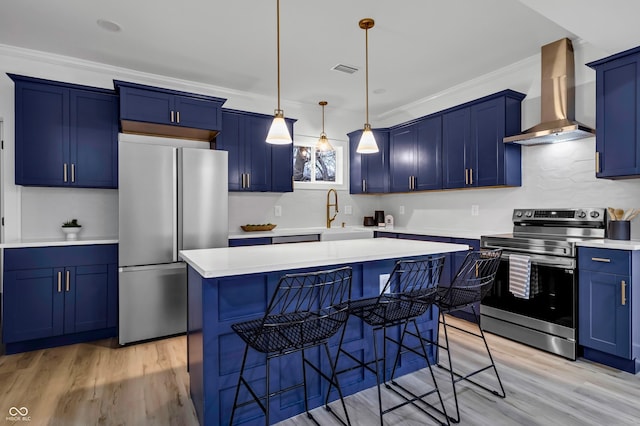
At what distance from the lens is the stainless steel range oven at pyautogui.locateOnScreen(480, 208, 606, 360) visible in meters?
2.85

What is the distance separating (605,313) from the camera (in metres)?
2.67

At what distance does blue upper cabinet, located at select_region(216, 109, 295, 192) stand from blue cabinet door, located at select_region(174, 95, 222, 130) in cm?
31

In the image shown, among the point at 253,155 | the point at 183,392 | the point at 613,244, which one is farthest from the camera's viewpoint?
the point at 253,155

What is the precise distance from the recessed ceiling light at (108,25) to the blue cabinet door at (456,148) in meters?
3.51

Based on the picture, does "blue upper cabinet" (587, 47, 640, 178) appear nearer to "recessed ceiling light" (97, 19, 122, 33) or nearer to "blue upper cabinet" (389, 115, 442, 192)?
"blue upper cabinet" (389, 115, 442, 192)

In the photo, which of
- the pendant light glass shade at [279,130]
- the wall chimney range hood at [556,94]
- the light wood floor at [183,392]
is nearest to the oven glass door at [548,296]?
the light wood floor at [183,392]

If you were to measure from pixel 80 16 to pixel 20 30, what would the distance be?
70 centimetres

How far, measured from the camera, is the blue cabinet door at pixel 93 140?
3424 mm

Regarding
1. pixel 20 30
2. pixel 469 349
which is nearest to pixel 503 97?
pixel 469 349

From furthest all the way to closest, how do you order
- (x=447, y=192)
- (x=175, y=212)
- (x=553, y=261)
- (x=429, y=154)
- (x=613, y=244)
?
(x=447, y=192), (x=429, y=154), (x=175, y=212), (x=553, y=261), (x=613, y=244)

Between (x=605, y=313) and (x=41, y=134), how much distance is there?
5.01 metres

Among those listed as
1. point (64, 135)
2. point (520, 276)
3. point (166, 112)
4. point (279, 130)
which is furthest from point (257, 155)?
point (520, 276)

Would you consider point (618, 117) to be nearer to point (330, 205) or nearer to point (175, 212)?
point (330, 205)

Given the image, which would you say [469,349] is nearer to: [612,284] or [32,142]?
[612,284]
